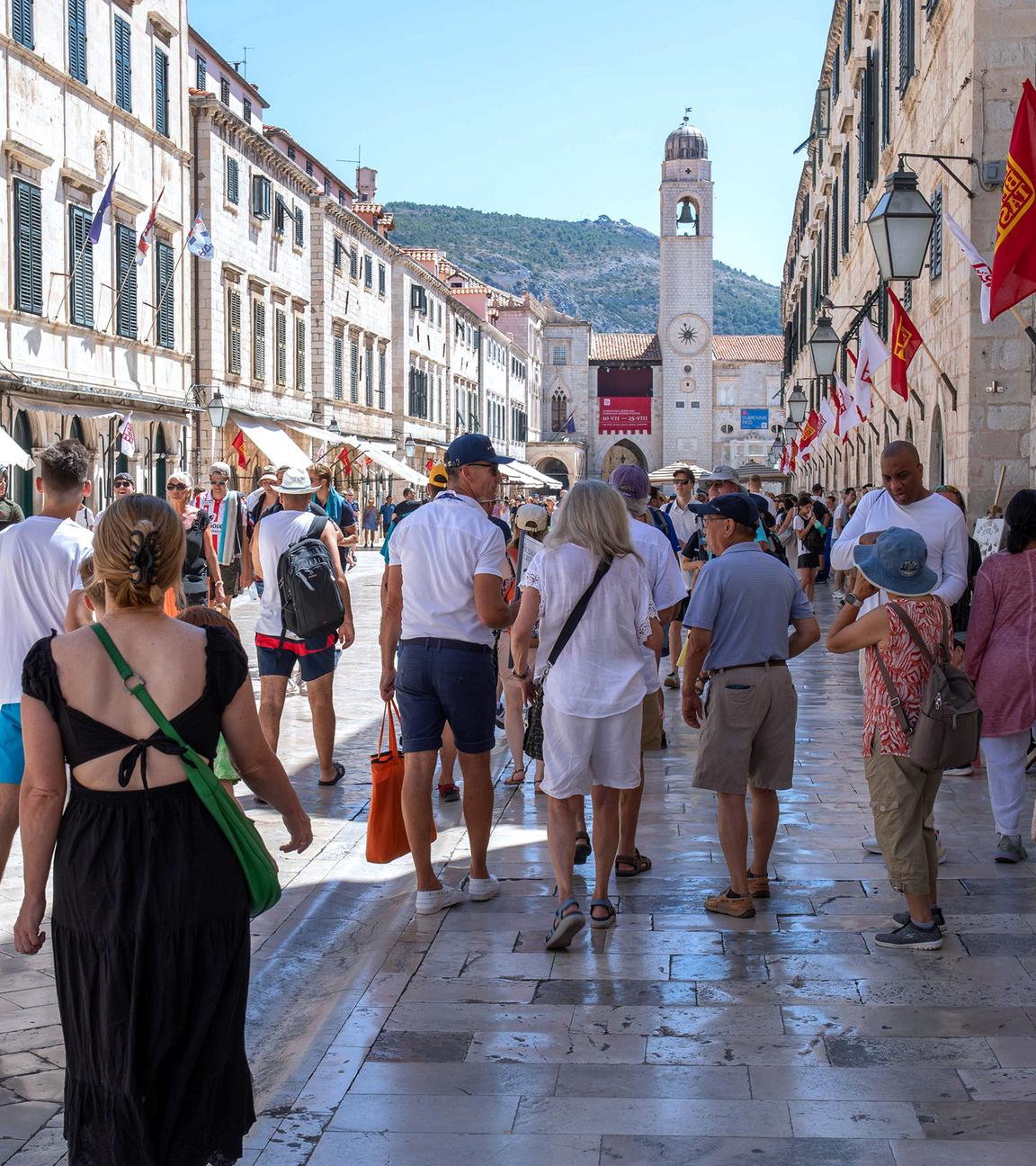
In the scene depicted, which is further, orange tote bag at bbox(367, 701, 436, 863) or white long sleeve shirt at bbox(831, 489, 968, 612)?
white long sleeve shirt at bbox(831, 489, 968, 612)

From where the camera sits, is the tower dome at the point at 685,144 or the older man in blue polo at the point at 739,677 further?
the tower dome at the point at 685,144

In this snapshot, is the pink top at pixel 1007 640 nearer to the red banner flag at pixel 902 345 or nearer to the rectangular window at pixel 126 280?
the red banner flag at pixel 902 345

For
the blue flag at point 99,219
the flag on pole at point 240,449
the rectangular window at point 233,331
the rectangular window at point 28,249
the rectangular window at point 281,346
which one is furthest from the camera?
the rectangular window at point 281,346

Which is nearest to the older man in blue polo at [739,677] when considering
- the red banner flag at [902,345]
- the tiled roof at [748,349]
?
the red banner flag at [902,345]

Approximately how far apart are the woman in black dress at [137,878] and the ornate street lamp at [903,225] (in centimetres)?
804

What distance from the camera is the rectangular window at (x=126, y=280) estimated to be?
25156 millimetres

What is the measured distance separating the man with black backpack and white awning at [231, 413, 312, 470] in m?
21.9

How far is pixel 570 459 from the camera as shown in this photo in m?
88.3

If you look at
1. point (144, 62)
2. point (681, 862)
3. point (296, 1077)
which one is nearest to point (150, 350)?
point (144, 62)

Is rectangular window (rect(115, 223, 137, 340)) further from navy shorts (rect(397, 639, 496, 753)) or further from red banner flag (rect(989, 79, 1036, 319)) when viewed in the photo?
navy shorts (rect(397, 639, 496, 753))

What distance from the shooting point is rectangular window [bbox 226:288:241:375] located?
3105 cm

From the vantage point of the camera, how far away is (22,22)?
21.3 metres

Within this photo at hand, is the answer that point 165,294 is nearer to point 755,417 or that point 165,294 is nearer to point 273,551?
point 273,551

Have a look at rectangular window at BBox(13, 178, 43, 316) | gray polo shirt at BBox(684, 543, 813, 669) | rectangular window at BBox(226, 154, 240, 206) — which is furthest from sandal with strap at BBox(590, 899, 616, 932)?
rectangular window at BBox(226, 154, 240, 206)
